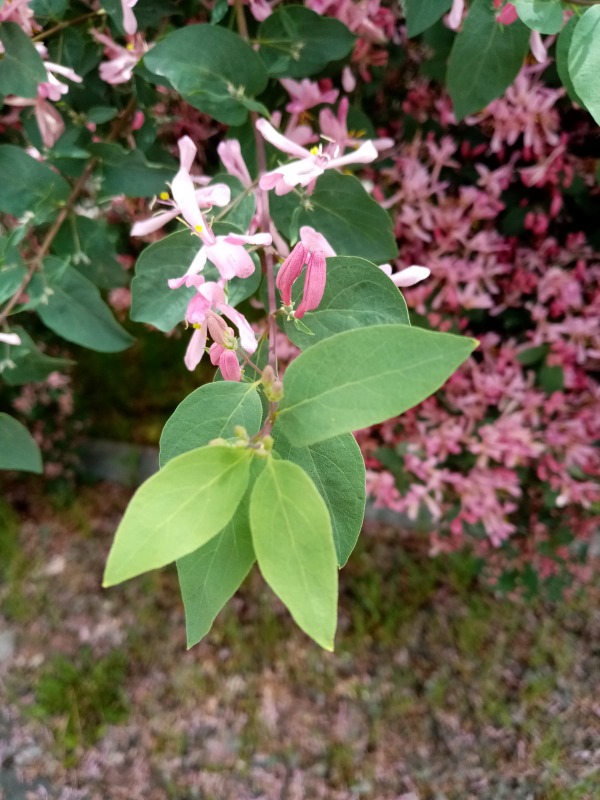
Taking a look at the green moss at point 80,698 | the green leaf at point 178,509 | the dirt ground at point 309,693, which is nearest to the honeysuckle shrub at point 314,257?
the green leaf at point 178,509

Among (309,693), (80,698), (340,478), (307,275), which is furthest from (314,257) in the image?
(80,698)

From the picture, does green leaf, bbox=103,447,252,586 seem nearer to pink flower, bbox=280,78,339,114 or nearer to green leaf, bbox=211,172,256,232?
green leaf, bbox=211,172,256,232

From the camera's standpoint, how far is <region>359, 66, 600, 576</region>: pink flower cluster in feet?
2.57

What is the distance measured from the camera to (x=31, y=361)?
0.61 m

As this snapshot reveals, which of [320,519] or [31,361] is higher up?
[320,519]

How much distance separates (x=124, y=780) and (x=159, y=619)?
1.06ft

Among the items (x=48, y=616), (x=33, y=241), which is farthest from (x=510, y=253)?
(x=48, y=616)

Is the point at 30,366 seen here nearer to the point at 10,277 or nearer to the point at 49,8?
the point at 10,277

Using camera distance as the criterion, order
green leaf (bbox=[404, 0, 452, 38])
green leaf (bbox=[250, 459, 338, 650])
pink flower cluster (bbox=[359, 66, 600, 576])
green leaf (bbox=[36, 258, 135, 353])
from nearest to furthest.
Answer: green leaf (bbox=[250, 459, 338, 650])
green leaf (bbox=[404, 0, 452, 38])
green leaf (bbox=[36, 258, 135, 353])
pink flower cluster (bbox=[359, 66, 600, 576])

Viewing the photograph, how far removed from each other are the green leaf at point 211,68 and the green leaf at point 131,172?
9 centimetres

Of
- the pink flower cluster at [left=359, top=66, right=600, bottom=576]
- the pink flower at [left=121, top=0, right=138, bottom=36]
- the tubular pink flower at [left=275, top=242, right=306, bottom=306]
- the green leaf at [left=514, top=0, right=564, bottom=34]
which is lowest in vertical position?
the pink flower cluster at [left=359, top=66, right=600, bottom=576]

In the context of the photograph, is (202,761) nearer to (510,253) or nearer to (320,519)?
(510,253)

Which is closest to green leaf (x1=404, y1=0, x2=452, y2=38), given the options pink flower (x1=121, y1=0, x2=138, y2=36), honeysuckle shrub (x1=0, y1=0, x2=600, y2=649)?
honeysuckle shrub (x1=0, y1=0, x2=600, y2=649)

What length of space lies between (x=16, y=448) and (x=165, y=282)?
0.18 m
